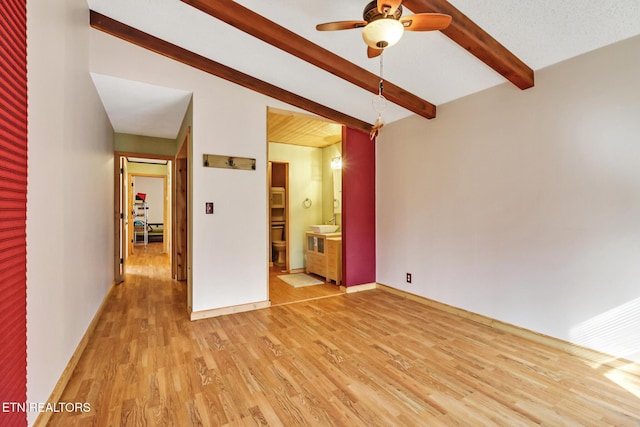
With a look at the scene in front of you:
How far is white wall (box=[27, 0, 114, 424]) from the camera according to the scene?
1484mm

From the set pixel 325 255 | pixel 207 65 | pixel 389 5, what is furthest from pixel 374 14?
pixel 325 255

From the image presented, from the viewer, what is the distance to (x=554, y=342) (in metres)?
2.52

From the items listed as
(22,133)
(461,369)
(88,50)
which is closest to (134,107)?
(88,50)

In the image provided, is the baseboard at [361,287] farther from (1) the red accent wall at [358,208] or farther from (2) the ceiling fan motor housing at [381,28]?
(2) the ceiling fan motor housing at [381,28]

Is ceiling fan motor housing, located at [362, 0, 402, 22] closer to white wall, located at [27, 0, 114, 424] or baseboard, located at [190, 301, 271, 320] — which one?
white wall, located at [27, 0, 114, 424]

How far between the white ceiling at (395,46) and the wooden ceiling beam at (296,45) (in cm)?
6

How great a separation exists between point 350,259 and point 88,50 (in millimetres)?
3793

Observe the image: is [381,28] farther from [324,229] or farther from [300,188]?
[300,188]

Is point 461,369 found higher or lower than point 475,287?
lower

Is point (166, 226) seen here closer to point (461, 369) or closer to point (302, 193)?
point (302, 193)

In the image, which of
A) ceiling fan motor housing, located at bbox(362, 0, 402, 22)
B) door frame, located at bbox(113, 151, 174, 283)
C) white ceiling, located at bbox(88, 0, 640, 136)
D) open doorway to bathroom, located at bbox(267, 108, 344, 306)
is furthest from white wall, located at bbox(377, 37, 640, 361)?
door frame, located at bbox(113, 151, 174, 283)

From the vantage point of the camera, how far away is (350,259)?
14.0 feet

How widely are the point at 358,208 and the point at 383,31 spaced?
2.80 metres

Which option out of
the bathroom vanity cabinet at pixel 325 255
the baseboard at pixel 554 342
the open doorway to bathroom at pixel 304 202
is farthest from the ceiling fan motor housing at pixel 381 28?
the bathroom vanity cabinet at pixel 325 255
